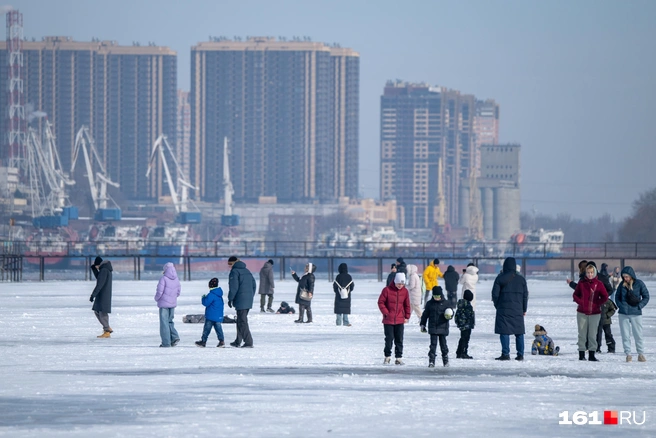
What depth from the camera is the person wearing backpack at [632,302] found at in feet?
59.7

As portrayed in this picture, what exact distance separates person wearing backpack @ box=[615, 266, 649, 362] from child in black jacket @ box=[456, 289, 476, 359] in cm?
214

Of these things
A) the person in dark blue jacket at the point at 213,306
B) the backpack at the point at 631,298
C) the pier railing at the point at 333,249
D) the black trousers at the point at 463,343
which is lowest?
the pier railing at the point at 333,249

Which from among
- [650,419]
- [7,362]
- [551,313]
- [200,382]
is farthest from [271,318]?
[650,419]

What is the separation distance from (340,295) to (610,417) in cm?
1328

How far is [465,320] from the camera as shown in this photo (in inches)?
707

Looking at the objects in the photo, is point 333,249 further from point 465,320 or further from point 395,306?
point 395,306

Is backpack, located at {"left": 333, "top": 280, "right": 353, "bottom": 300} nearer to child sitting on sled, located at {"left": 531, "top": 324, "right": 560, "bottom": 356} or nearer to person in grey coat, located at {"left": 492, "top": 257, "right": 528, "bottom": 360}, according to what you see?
child sitting on sled, located at {"left": 531, "top": 324, "right": 560, "bottom": 356}

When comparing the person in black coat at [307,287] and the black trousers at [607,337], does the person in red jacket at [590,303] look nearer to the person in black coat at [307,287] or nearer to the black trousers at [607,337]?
the black trousers at [607,337]

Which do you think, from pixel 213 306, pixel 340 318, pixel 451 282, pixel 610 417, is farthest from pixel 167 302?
pixel 451 282

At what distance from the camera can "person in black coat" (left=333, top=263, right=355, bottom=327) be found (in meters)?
25.0

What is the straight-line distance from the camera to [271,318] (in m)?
29.5

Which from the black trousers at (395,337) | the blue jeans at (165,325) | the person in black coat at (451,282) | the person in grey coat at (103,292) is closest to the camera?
the black trousers at (395,337)

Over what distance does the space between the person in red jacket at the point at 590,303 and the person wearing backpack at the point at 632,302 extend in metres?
0.38

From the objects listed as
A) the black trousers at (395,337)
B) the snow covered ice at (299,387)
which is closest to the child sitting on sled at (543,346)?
the snow covered ice at (299,387)
